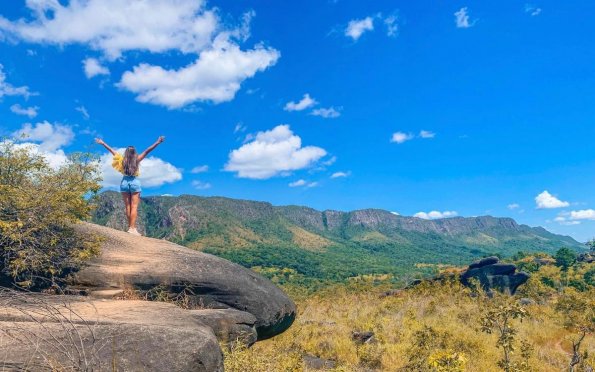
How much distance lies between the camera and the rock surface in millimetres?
49469

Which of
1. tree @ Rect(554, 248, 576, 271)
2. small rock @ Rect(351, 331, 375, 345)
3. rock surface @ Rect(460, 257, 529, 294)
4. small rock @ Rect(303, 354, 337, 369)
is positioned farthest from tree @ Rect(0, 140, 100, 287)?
tree @ Rect(554, 248, 576, 271)

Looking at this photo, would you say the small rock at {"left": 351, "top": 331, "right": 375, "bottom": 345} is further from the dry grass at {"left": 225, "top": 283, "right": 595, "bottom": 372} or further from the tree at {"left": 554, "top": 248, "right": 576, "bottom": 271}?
the tree at {"left": 554, "top": 248, "right": 576, "bottom": 271}

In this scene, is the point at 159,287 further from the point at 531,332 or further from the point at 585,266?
the point at 585,266

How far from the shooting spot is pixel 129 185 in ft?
42.7

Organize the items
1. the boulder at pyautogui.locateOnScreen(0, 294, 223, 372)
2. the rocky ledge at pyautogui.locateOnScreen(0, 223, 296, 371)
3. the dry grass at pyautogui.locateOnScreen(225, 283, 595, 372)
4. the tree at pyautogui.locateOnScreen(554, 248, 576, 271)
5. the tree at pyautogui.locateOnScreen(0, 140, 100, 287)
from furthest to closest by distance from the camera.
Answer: the tree at pyautogui.locateOnScreen(554, 248, 576, 271), the dry grass at pyautogui.locateOnScreen(225, 283, 595, 372), the tree at pyautogui.locateOnScreen(0, 140, 100, 287), the rocky ledge at pyautogui.locateOnScreen(0, 223, 296, 371), the boulder at pyautogui.locateOnScreen(0, 294, 223, 372)

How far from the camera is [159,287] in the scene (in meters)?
10.6

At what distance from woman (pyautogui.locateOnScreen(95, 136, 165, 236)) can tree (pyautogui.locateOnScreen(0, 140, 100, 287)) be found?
139 cm

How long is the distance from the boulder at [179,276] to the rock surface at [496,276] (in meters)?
41.0

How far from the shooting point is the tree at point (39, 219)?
30.3 ft

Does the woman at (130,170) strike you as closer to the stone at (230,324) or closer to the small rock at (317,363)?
the stone at (230,324)

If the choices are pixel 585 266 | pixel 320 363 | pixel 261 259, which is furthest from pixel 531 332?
pixel 261 259

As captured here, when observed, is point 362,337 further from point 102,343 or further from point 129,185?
point 102,343

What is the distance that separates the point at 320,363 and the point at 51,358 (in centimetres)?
969

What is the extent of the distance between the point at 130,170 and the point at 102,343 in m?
7.68
